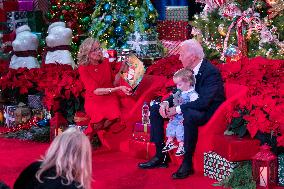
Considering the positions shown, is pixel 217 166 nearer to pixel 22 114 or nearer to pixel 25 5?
pixel 22 114

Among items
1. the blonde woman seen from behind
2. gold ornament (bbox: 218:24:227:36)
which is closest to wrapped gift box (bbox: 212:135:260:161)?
the blonde woman seen from behind

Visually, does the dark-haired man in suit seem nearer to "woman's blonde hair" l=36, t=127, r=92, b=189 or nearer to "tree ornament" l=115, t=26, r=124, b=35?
"woman's blonde hair" l=36, t=127, r=92, b=189

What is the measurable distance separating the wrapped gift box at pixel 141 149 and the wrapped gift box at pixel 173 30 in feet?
17.7

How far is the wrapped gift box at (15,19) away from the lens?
12445 millimetres

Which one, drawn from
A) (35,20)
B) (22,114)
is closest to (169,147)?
(22,114)

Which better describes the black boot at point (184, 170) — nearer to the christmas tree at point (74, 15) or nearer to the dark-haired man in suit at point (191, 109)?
the dark-haired man in suit at point (191, 109)

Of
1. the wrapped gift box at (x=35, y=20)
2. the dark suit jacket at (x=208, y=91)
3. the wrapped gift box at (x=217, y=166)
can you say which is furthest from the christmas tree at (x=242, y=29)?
the wrapped gift box at (x=35, y=20)

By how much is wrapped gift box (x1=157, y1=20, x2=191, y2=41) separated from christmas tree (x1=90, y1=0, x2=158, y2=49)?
17cm

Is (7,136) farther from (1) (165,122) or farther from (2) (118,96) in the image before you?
(1) (165,122)

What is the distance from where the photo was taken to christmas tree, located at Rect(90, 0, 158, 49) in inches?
463

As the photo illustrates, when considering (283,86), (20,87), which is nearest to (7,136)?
(20,87)

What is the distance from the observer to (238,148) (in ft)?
17.3

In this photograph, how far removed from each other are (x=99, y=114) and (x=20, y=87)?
85.2 inches

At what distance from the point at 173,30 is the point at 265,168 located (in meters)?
7.08
